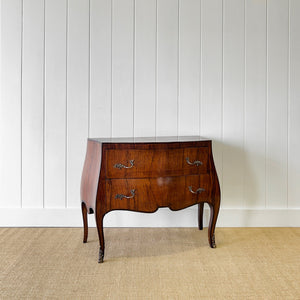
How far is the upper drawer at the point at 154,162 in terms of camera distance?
2.32 meters

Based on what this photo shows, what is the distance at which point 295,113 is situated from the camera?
3.00 m

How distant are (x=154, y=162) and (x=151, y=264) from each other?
569 mm

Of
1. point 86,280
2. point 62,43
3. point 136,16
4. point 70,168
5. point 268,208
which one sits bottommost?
point 86,280

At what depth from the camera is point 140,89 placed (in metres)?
2.96

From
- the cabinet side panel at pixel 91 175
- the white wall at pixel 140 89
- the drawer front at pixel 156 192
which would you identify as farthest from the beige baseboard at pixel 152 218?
the drawer front at pixel 156 192

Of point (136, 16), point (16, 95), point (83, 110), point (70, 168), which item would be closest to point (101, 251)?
point (70, 168)

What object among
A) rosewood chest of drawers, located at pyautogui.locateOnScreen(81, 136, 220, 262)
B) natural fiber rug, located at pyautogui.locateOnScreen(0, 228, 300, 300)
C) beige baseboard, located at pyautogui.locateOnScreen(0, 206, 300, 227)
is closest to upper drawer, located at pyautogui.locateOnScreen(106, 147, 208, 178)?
rosewood chest of drawers, located at pyautogui.locateOnScreen(81, 136, 220, 262)

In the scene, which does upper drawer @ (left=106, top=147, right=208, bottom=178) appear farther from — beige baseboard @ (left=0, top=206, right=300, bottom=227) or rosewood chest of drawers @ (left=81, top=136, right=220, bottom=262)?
beige baseboard @ (left=0, top=206, right=300, bottom=227)

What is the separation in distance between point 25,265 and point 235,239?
1332mm

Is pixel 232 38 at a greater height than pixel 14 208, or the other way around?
pixel 232 38

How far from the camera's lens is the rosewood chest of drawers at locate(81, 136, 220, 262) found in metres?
2.31

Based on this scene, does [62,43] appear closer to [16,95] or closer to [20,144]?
[16,95]

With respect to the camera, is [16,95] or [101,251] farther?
[16,95]

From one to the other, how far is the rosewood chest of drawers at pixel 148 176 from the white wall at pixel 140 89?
0.53m
